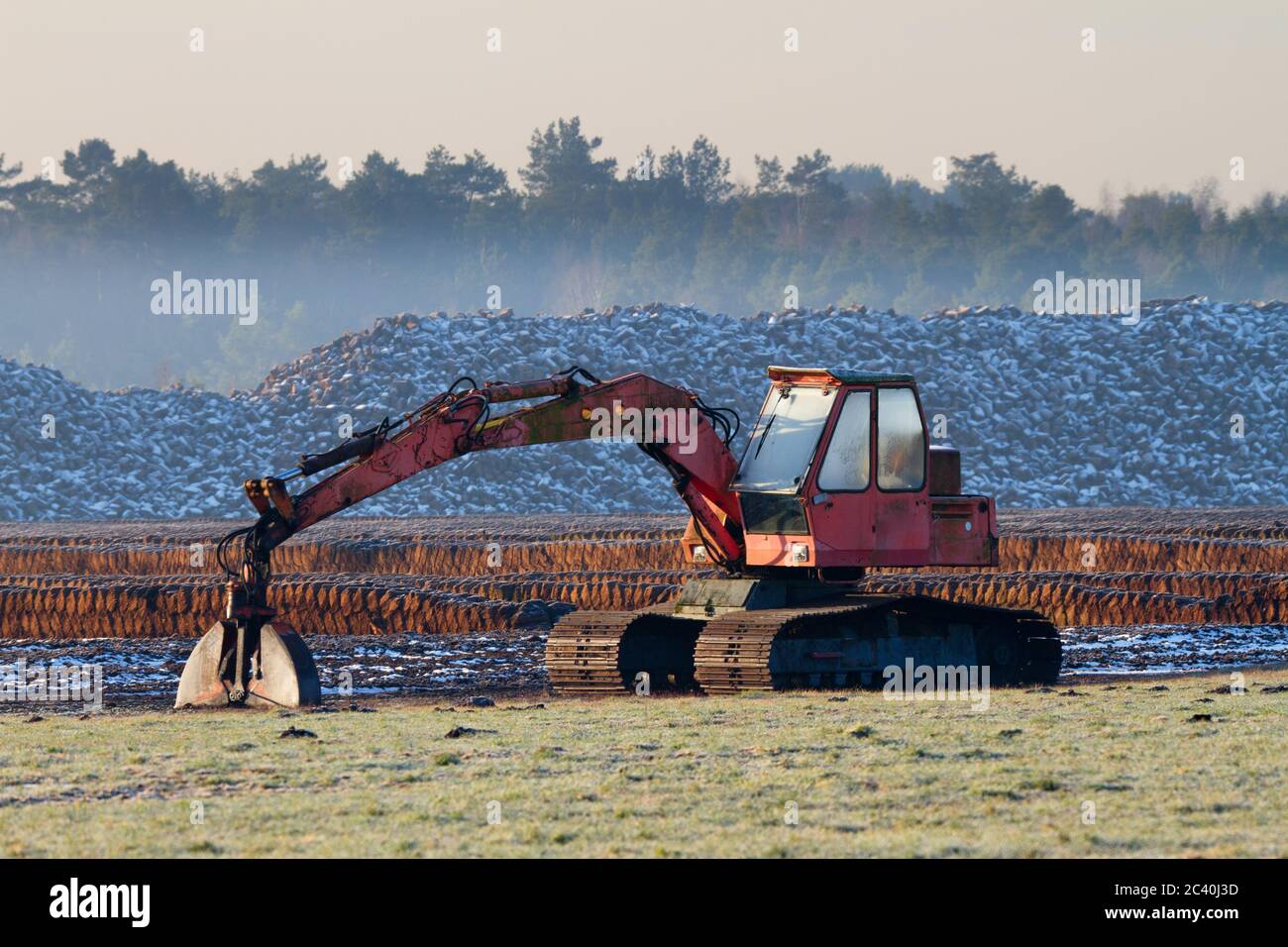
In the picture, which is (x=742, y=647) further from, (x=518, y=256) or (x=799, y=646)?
(x=518, y=256)

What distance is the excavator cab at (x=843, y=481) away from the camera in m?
20.1

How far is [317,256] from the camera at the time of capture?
124625 millimetres

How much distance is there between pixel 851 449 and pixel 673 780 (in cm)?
769

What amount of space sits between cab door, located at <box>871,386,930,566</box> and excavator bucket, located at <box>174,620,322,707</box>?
6.06 meters

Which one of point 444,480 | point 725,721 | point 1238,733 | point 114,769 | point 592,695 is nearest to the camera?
point 114,769

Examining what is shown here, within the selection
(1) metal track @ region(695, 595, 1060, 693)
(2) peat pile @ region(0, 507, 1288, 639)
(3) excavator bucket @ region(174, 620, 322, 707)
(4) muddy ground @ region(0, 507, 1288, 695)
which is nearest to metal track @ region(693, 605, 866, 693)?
(1) metal track @ region(695, 595, 1060, 693)

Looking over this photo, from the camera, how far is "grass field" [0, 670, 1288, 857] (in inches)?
423

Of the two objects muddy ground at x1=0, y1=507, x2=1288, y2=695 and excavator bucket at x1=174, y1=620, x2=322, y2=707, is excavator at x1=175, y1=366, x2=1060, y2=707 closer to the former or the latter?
excavator bucket at x1=174, y1=620, x2=322, y2=707

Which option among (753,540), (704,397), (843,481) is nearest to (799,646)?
(753,540)

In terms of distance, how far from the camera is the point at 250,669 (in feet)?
62.4

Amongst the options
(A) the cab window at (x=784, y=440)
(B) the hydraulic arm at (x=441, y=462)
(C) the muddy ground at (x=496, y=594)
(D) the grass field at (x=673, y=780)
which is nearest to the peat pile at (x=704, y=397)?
(C) the muddy ground at (x=496, y=594)
